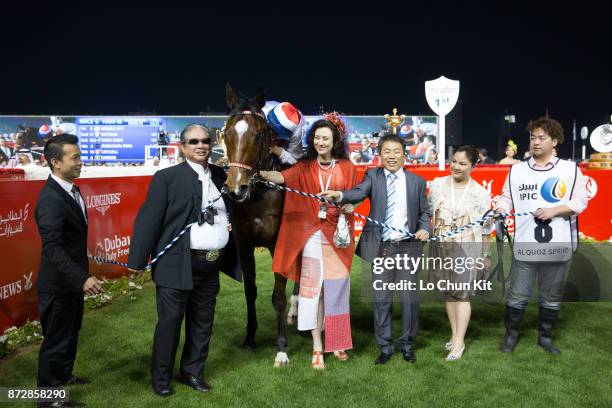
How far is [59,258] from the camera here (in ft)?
10.9

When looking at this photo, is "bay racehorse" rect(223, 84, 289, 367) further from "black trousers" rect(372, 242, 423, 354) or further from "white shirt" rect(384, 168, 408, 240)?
"white shirt" rect(384, 168, 408, 240)

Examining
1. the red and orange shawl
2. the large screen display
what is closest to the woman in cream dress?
the red and orange shawl

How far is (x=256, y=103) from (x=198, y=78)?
1468 inches

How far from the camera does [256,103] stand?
4.39m

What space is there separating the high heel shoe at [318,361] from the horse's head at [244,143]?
1.47m

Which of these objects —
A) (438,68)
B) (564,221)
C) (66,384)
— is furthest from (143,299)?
(438,68)

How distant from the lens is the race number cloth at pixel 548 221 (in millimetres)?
4344

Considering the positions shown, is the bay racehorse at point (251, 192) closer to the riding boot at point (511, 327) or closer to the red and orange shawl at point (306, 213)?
the red and orange shawl at point (306, 213)

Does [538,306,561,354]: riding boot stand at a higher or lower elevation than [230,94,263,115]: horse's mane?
lower

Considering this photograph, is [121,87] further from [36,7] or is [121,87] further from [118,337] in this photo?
[118,337]

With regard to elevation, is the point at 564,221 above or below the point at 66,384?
above

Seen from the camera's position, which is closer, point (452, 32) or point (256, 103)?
point (256, 103)

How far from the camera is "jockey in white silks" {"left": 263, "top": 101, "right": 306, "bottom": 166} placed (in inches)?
181

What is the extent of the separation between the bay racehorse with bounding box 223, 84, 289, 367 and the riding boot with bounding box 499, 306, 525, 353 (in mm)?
1957
